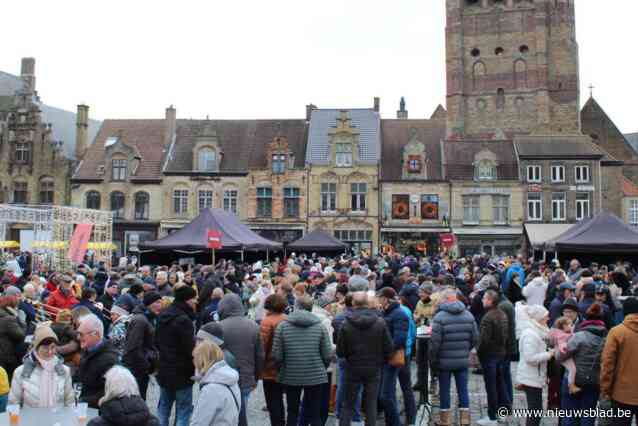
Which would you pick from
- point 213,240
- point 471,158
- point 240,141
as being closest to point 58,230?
point 213,240

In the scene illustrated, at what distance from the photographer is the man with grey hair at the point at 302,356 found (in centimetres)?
714

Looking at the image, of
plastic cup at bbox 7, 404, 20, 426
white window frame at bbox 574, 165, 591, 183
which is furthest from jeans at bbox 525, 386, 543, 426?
white window frame at bbox 574, 165, 591, 183

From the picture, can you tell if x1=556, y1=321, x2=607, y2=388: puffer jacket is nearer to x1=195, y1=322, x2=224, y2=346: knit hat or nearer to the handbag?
the handbag

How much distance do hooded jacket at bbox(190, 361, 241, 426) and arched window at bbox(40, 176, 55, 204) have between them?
128 feet

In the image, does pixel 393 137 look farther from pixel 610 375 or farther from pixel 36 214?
pixel 610 375

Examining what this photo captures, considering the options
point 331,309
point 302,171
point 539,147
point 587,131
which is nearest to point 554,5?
point 587,131

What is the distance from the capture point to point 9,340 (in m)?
7.72

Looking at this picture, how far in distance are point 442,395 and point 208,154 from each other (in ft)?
108

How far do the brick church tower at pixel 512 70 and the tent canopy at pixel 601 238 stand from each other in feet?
73.6

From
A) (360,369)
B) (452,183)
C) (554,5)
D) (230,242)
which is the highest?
(554,5)

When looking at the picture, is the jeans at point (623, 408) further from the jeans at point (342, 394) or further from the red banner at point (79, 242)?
the red banner at point (79, 242)

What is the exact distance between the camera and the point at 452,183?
125ft

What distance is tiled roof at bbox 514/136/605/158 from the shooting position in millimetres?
37594

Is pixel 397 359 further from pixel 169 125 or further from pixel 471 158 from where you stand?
pixel 169 125
